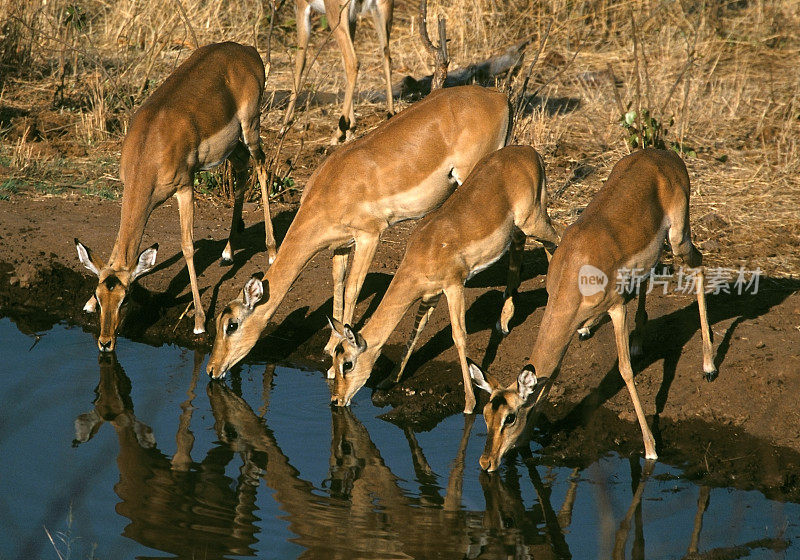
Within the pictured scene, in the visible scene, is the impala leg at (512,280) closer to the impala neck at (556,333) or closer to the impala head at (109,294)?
the impala neck at (556,333)

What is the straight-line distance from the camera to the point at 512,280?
7281mm

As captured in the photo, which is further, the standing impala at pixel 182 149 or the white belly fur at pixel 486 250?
the standing impala at pixel 182 149

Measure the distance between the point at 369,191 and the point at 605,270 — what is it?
6.35 feet

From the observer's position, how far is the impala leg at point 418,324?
6699mm

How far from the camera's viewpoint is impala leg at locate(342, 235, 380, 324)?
6.98 metres

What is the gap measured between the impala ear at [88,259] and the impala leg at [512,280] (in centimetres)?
279

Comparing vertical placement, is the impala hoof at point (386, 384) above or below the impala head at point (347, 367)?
below

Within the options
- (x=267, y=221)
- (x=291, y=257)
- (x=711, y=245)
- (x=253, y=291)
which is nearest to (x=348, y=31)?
(x=267, y=221)

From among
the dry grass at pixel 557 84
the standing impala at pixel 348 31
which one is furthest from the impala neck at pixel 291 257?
the standing impala at pixel 348 31

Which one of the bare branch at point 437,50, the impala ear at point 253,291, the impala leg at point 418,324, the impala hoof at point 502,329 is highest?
the bare branch at point 437,50

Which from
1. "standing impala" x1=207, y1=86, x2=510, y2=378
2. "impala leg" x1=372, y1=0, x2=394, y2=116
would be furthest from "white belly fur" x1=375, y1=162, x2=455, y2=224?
"impala leg" x1=372, y1=0, x2=394, y2=116

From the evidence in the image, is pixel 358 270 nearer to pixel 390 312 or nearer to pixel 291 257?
pixel 291 257

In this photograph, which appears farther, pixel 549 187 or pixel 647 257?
pixel 549 187

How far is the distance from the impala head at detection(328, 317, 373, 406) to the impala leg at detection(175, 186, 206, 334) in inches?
61.4
